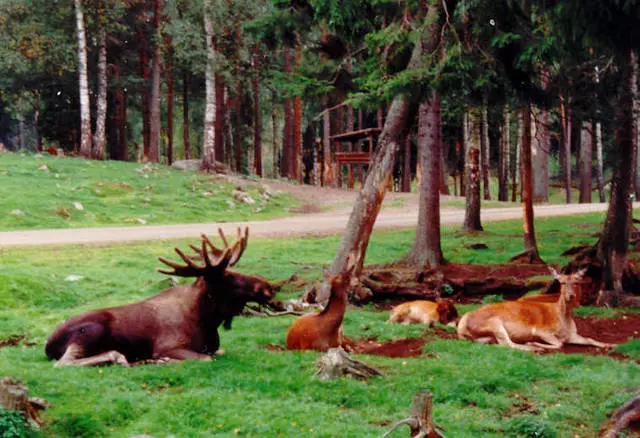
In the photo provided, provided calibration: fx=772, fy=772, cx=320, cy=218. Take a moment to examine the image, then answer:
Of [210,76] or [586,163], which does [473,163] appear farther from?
[586,163]

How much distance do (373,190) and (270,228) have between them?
12.8m

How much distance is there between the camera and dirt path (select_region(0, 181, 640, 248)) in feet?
73.5

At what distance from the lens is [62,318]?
41.2 feet

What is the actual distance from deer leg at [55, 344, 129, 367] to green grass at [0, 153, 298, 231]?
17.0 m

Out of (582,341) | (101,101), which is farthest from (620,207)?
(101,101)

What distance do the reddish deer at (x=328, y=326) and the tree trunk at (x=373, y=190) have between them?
4.23 metres

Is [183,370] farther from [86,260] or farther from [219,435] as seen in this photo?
[86,260]

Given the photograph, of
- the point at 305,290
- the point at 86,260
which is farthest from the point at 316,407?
the point at 86,260

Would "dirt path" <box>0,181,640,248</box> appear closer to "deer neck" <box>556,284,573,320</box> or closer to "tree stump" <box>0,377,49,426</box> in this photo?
"deer neck" <box>556,284,573,320</box>

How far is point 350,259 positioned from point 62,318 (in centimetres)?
524

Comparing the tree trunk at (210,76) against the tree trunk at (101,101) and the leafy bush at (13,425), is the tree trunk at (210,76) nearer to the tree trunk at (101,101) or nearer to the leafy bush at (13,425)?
the tree trunk at (101,101)

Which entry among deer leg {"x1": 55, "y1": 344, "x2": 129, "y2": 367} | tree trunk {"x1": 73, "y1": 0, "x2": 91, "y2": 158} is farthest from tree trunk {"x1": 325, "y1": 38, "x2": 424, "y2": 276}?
tree trunk {"x1": 73, "y1": 0, "x2": 91, "y2": 158}

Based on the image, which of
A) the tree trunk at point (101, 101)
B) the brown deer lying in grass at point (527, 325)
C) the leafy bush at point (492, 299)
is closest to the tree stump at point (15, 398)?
the brown deer lying in grass at point (527, 325)

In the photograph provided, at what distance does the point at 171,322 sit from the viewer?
928 cm
